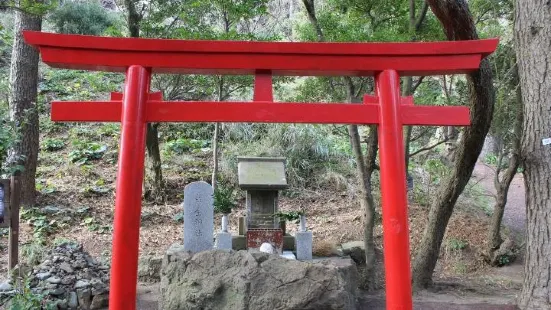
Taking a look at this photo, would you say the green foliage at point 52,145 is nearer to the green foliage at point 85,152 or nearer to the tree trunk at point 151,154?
the green foliage at point 85,152

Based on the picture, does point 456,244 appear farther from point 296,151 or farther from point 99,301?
point 99,301

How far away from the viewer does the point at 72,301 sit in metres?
4.34

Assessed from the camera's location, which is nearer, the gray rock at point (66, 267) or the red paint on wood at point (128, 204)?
the red paint on wood at point (128, 204)

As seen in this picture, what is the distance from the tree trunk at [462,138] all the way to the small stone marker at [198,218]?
257 cm

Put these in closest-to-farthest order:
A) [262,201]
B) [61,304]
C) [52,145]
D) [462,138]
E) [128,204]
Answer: [128,204] < [61,304] < [462,138] < [262,201] < [52,145]

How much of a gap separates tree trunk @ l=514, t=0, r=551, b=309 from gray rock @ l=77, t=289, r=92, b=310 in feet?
13.6

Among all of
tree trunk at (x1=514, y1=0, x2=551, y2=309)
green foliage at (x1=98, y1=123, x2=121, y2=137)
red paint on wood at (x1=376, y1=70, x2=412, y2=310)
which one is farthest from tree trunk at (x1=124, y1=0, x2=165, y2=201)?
tree trunk at (x1=514, y1=0, x2=551, y2=309)

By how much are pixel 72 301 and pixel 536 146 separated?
14.8 feet

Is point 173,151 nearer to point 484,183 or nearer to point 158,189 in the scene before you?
point 158,189

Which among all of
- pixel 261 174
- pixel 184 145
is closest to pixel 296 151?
pixel 184 145

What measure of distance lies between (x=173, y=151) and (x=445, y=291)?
283 inches

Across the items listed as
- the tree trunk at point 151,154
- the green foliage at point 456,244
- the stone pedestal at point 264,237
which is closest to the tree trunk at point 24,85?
the tree trunk at point 151,154

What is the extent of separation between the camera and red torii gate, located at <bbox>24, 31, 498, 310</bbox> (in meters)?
→ 3.12

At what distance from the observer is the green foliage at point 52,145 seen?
34.6 feet
